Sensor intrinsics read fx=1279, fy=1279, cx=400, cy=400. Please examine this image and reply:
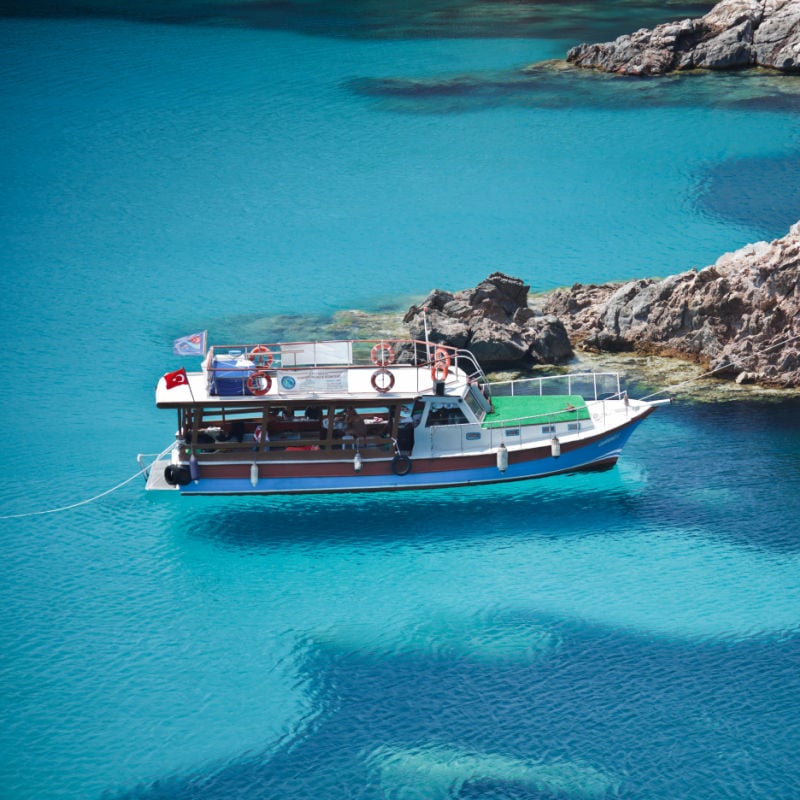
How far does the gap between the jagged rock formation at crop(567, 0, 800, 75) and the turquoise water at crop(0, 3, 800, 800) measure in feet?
24.8

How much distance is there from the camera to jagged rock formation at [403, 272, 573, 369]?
1859 inches

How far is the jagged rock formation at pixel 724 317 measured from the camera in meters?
46.0

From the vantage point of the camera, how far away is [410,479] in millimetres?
39406

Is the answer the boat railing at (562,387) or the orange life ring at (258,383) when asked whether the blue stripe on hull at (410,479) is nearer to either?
Result: the orange life ring at (258,383)

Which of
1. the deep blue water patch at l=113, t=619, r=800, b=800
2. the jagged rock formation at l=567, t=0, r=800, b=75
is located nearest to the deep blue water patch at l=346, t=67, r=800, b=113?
the jagged rock formation at l=567, t=0, r=800, b=75

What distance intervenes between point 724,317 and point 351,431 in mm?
15959

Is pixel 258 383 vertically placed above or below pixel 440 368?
below

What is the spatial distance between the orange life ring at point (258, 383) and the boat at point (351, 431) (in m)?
0.04

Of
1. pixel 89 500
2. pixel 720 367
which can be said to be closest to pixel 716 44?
pixel 720 367

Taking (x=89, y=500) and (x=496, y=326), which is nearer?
(x=89, y=500)

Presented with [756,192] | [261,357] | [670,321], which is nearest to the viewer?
[261,357]

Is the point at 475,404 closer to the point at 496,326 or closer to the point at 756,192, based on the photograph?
the point at 496,326

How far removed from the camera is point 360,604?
34906 mm

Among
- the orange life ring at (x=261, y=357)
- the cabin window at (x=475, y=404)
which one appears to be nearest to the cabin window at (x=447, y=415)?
the cabin window at (x=475, y=404)
